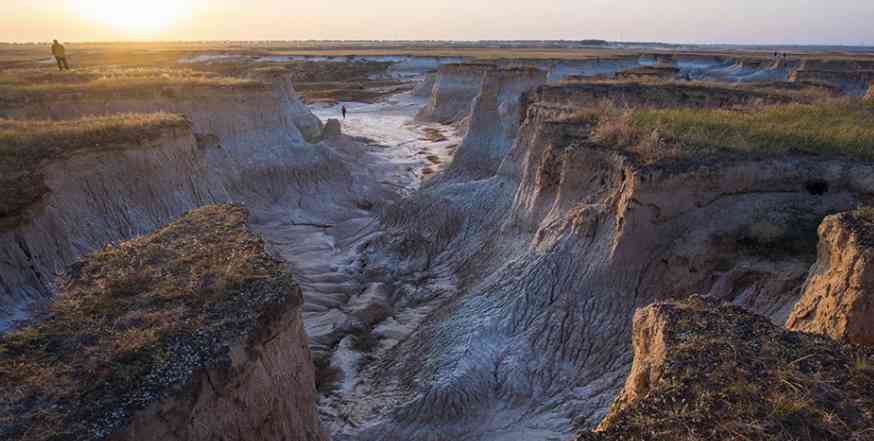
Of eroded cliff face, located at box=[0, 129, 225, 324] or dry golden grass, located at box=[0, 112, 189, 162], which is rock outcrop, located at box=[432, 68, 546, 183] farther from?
dry golden grass, located at box=[0, 112, 189, 162]

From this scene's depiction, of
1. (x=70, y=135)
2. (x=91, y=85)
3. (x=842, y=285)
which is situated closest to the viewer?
(x=842, y=285)

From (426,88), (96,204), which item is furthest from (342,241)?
(426,88)

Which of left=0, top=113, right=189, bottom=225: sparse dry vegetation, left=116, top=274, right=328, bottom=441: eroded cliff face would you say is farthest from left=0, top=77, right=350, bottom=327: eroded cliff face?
left=116, top=274, right=328, bottom=441: eroded cliff face

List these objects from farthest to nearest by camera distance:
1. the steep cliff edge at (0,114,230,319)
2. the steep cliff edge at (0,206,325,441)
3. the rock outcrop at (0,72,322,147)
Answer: the rock outcrop at (0,72,322,147) < the steep cliff edge at (0,114,230,319) < the steep cliff edge at (0,206,325,441)

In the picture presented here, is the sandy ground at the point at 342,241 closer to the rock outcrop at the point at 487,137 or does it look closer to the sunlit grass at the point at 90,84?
the rock outcrop at the point at 487,137

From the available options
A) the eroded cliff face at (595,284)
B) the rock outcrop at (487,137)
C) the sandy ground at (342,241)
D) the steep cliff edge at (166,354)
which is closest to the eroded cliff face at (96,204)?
the sandy ground at (342,241)

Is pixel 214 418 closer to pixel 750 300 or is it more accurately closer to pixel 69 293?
pixel 69 293

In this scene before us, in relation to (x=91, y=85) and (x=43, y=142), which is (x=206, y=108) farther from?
(x=43, y=142)
